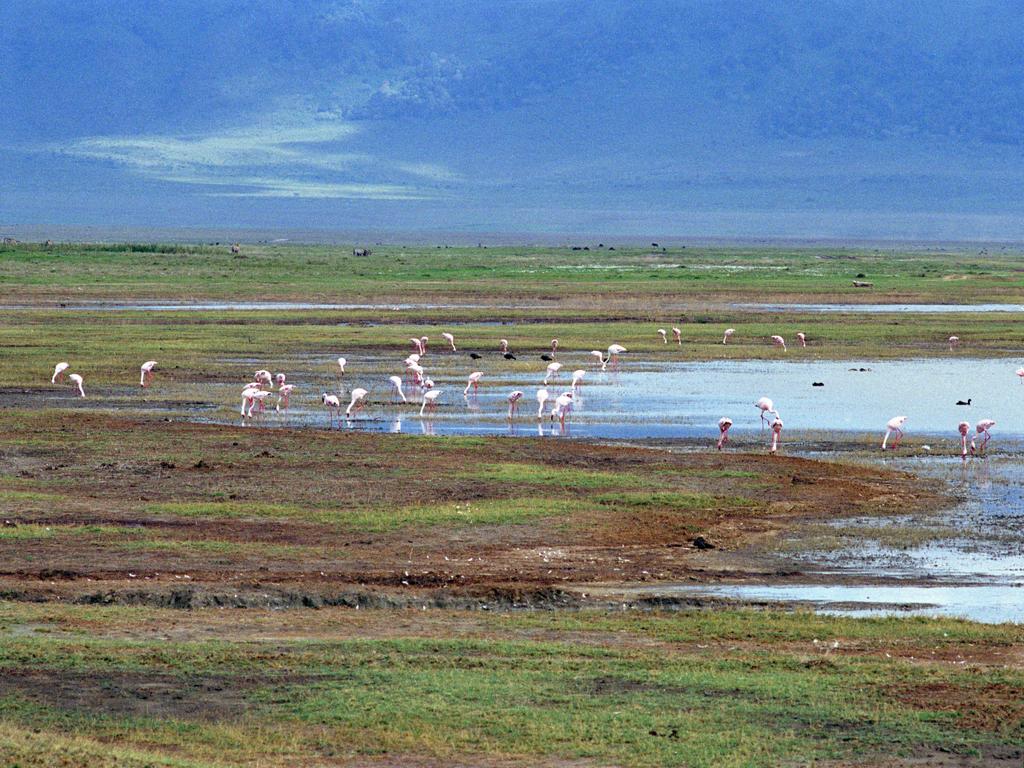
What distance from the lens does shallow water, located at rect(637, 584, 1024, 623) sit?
14312 millimetres

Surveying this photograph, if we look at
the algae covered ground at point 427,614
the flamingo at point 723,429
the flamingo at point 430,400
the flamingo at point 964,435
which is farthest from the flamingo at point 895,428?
the flamingo at point 430,400

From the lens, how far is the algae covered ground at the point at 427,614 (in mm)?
10461

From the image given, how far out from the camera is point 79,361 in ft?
115

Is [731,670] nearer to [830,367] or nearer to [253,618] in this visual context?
[253,618]

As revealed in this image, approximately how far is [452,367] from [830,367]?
25.5 ft

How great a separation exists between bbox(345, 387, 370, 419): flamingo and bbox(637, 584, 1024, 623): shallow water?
41.3ft

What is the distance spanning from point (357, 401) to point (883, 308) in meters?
32.1

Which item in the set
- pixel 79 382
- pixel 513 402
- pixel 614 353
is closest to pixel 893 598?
pixel 513 402

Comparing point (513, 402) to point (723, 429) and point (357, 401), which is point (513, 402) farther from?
point (723, 429)

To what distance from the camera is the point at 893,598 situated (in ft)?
48.7

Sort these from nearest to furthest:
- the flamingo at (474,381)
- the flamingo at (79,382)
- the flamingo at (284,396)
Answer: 1. the flamingo at (284,396)
2. the flamingo at (79,382)
3. the flamingo at (474,381)

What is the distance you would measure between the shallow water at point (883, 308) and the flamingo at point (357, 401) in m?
27.6

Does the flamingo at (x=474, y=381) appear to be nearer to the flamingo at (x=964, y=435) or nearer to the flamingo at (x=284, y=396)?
the flamingo at (x=284, y=396)

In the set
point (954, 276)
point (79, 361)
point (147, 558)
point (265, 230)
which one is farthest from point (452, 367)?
point (265, 230)
